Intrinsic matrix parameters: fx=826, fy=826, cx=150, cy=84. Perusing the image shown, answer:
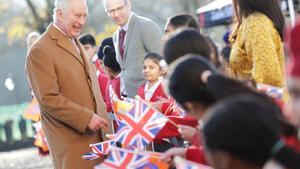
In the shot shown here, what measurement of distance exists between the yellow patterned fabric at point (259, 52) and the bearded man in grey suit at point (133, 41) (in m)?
2.50

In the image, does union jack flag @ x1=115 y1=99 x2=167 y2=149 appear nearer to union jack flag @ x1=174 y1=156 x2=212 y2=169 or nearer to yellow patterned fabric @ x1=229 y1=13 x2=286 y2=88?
union jack flag @ x1=174 y1=156 x2=212 y2=169

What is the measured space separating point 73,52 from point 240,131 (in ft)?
12.5

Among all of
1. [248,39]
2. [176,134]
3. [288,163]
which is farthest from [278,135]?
[176,134]

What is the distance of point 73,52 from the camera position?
21.6 ft

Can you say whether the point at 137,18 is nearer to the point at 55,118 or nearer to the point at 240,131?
the point at 55,118

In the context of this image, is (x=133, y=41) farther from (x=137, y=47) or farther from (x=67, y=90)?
(x=67, y=90)

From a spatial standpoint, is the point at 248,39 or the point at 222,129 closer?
the point at 222,129

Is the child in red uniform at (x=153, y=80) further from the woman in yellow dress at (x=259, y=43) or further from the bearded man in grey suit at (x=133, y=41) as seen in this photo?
the woman in yellow dress at (x=259, y=43)

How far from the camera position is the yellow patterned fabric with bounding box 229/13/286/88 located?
16.7 ft

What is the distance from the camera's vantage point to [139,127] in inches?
187

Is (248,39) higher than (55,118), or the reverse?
(248,39)

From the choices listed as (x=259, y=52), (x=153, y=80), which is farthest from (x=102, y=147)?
(x=153, y=80)

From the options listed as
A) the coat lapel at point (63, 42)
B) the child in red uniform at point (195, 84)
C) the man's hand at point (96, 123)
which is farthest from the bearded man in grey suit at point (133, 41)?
the child in red uniform at point (195, 84)

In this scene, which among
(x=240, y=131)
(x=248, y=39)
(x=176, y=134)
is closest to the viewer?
(x=240, y=131)
